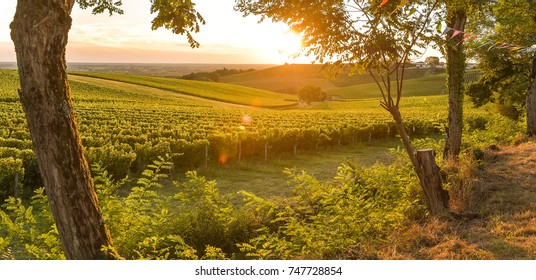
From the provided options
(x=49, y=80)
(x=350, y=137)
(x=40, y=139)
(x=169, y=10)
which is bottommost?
(x=350, y=137)

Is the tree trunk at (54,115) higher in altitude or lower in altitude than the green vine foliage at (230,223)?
higher

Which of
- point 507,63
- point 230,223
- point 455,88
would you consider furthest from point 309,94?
point 230,223

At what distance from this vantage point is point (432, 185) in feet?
26.3

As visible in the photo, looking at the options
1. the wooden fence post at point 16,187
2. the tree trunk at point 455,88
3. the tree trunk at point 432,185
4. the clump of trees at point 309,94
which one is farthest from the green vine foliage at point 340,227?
the clump of trees at point 309,94

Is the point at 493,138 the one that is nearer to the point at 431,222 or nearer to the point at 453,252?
the point at 431,222

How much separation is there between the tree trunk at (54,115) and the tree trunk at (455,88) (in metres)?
10.5

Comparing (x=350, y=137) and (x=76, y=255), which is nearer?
(x=76, y=255)

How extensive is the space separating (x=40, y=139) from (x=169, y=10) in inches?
122

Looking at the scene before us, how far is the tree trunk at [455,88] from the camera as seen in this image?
13.0 meters

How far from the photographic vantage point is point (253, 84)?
129 m

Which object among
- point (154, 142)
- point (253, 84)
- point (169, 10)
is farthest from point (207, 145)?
point (253, 84)

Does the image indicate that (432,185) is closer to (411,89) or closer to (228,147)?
(228,147)

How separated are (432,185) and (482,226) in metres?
1.06

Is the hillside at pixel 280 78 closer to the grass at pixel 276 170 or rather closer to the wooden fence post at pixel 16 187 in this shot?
the grass at pixel 276 170
